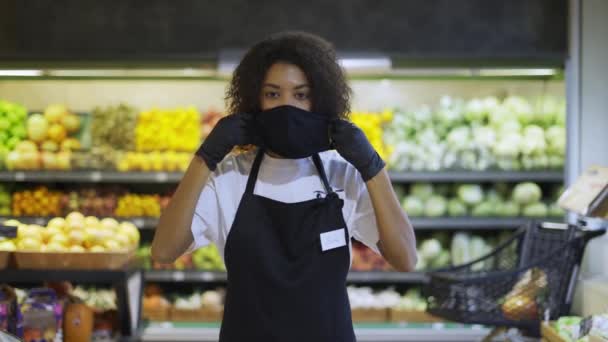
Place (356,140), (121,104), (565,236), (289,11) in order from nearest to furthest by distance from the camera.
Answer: (356,140) < (565,236) < (289,11) < (121,104)

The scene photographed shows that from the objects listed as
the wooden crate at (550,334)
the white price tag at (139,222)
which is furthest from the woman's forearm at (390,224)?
the white price tag at (139,222)

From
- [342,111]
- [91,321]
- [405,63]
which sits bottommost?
[91,321]

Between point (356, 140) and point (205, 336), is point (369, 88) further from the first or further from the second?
point (356, 140)

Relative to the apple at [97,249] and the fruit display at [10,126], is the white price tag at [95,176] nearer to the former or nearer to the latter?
the fruit display at [10,126]

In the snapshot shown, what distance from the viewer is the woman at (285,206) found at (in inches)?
83.5

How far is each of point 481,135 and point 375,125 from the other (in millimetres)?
788

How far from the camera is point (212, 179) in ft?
7.31

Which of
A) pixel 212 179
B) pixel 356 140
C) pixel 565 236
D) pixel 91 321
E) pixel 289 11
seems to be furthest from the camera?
pixel 289 11

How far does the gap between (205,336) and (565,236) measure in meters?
2.56

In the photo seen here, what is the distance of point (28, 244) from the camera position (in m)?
3.36

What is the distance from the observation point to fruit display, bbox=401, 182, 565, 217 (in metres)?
5.53

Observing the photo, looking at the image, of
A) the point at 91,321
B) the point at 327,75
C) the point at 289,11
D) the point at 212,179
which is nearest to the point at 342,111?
the point at 327,75

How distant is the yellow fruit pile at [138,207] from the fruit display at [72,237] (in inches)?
75.8

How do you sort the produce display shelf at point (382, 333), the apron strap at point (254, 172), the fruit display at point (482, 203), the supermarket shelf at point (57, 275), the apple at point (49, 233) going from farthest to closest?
the fruit display at point (482, 203) → the produce display shelf at point (382, 333) → the apple at point (49, 233) → the supermarket shelf at point (57, 275) → the apron strap at point (254, 172)
